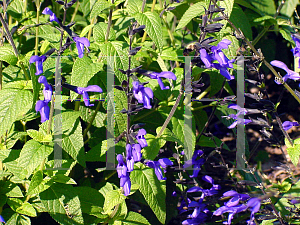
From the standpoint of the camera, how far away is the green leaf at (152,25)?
66.2 inches

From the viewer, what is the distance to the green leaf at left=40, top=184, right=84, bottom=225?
1.59 meters

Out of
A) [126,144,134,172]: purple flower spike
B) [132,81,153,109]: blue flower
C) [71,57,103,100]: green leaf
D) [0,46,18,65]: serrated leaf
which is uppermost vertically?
[0,46,18,65]: serrated leaf

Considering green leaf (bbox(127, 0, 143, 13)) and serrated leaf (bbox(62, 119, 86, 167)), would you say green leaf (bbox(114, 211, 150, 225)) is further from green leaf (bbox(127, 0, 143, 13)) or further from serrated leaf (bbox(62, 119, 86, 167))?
green leaf (bbox(127, 0, 143, 13))

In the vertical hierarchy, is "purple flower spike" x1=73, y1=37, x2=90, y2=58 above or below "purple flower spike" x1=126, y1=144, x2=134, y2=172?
above

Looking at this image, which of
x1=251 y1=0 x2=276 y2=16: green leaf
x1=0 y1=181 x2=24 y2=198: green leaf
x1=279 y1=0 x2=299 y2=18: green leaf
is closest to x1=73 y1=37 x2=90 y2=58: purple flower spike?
x1=0 y1=181 x2=24 y2=198: green leaf

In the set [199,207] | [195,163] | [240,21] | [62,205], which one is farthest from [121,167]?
[240,21]

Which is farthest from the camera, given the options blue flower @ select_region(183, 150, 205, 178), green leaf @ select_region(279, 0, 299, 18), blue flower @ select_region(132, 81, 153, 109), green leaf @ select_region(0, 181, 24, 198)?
green leaf @ select_region(279, 0, 299, 18)

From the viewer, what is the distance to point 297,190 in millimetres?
1828

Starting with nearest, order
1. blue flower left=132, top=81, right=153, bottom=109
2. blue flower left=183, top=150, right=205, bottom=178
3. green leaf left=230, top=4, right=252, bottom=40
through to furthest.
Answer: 1. blue flower left=132, top=81, right=153, bottom=109
2. blue flower left=183, top=150, right=205, bottom=178
3. green leaf left=230, top=4, right=252, bottom=40

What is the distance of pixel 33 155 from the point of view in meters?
1.46

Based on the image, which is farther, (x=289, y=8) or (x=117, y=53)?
(x=289, y=8)

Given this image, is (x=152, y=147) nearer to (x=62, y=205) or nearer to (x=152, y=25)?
(x=62, y=205)

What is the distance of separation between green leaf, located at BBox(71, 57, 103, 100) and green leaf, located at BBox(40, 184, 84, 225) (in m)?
0.50

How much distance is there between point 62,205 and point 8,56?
81 cm
